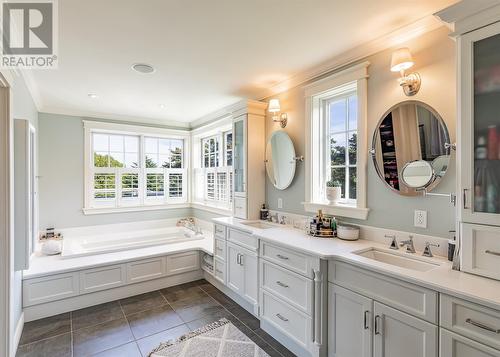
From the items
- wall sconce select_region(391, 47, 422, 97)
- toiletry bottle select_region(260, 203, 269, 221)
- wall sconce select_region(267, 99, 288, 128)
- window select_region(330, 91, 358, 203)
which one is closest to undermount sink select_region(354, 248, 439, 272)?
window select_region(330, 91, 358, 203)

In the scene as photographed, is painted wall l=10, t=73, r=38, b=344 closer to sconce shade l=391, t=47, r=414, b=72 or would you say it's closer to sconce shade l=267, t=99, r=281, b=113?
sconce shade l=267, t=99, r=281, b=113

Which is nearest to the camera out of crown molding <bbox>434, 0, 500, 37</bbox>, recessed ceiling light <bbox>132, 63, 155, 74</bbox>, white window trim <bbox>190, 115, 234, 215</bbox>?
crown molding <bbox>434, 0, 500, 37</bbox>

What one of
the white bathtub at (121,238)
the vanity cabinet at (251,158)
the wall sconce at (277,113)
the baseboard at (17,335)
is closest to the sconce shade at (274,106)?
the wall sconce at (277,113)

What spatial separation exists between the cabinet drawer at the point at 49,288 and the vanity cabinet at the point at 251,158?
198 centimetres

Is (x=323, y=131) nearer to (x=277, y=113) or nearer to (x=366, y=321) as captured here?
(x=277, y=113)

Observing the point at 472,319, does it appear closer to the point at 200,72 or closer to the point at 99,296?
the point at 200,72

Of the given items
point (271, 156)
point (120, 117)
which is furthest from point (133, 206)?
point (271, 156)

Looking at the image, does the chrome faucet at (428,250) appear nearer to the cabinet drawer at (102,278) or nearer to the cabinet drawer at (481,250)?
the cabinet drawer at (481,250)

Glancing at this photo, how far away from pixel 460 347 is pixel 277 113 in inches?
97.9

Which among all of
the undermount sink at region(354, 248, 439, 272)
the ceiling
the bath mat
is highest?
the ceiling

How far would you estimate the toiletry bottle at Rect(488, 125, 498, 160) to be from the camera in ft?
4.21

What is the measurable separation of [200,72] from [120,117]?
2.46 m

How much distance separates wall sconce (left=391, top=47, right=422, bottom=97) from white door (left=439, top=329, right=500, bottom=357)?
1.50 metres

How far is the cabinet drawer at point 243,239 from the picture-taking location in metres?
2.54
